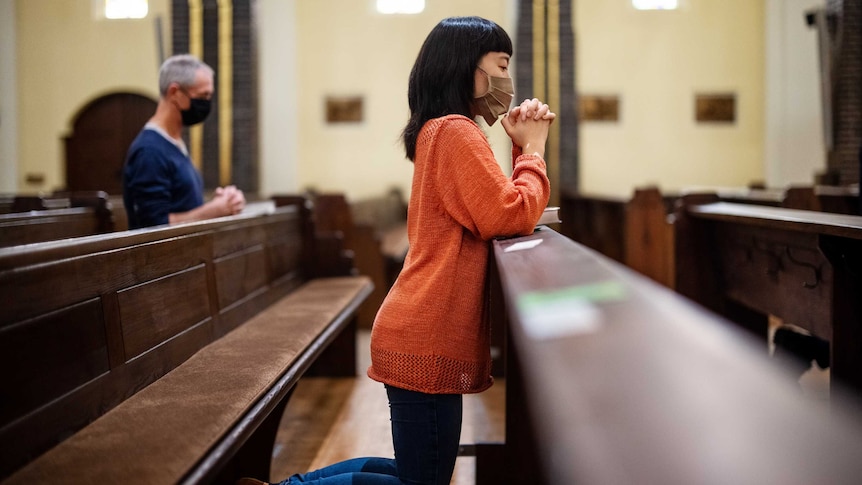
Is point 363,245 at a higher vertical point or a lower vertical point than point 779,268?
lower

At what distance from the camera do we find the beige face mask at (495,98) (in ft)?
6.20

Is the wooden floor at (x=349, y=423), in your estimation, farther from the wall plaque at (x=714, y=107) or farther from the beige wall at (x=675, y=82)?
the wall plaque at (x=714, y=107)

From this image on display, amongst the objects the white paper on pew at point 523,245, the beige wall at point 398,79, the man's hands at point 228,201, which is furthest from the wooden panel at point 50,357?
the beige wall at point 398,79

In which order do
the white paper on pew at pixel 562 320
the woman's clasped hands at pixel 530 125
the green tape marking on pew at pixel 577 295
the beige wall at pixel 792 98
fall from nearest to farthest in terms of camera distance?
1. the white paper on pew at pixel 562 320
2. the green tape marking on pew at pixel 577 295
3. the woman's clasped hands at pixel 530 125
4. the beige wall at pixel 792 98

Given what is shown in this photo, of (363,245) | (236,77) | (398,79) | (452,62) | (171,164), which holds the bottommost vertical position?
(363,245)

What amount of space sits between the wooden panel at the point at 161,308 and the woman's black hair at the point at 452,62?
1171 mm

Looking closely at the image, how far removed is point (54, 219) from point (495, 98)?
3843 mm

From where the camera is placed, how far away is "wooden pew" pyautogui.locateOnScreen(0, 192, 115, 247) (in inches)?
170

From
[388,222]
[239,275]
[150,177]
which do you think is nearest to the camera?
[150,177]

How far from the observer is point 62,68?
42.4 feet

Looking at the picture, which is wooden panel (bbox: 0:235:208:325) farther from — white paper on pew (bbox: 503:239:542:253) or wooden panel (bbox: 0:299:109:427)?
white paper on pew (bbox: 503:239:542:253)

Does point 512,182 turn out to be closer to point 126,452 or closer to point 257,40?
point 126,452

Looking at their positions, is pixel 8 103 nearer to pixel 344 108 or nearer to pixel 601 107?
pixel 344 108

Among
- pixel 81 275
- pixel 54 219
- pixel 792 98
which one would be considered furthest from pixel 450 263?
pixel 792 98
